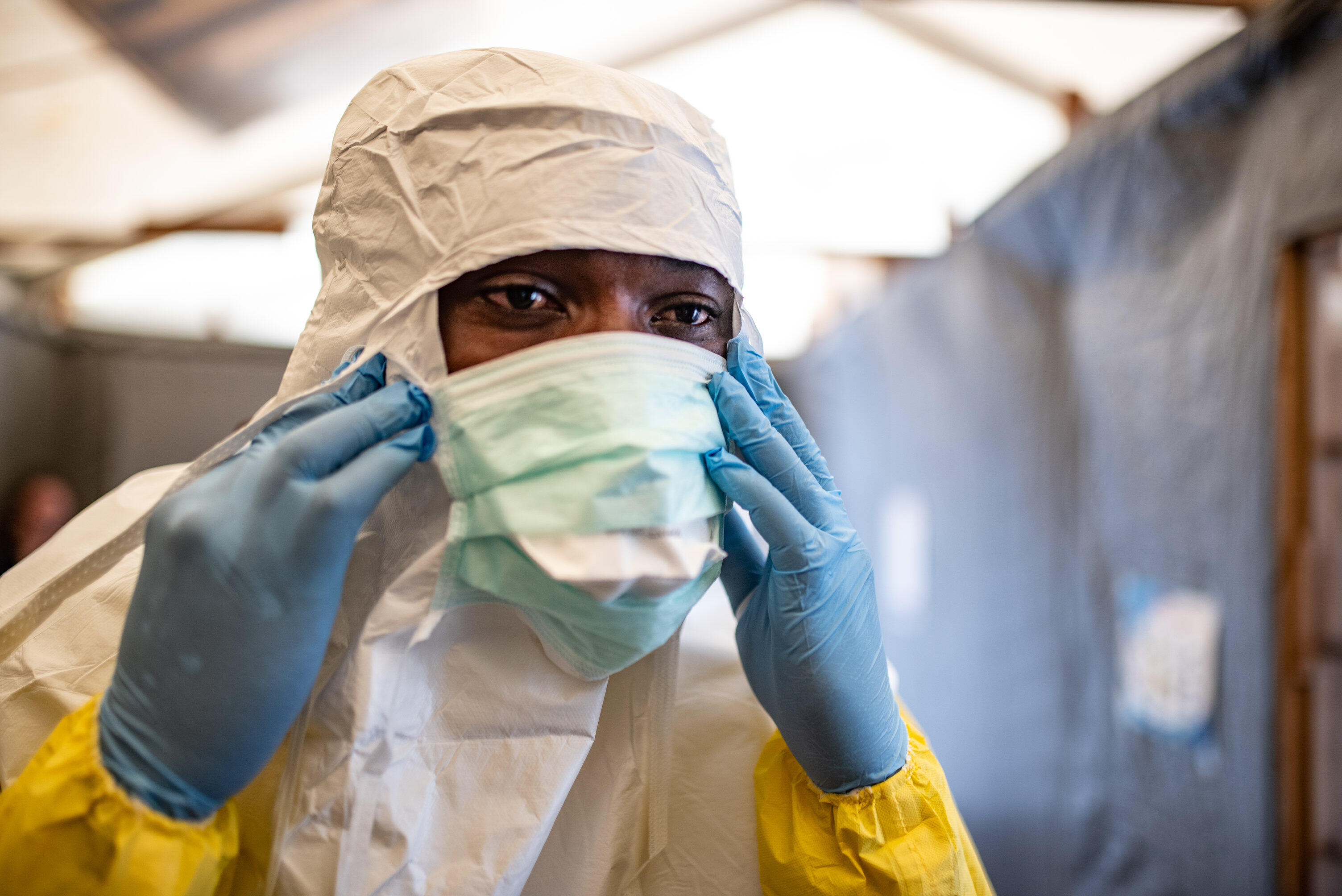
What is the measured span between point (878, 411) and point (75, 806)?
3891 mm

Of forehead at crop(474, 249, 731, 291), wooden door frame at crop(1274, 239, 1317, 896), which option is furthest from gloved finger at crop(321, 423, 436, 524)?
wooden door frame at crop(1274, 239, 1317, 896)

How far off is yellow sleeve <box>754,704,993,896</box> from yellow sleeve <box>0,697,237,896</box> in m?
0.64

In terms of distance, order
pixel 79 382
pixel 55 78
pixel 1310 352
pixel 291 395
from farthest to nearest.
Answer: pixel 79 382
pixel 55 78
pixel 1310 352
pixel 291 395

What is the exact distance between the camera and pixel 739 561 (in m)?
1.06

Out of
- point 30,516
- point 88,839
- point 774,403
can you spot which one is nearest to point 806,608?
point 774,403

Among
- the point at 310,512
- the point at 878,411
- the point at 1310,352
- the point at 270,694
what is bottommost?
the point at 878,411

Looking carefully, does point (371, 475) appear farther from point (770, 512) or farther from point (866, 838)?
point (866, 838)

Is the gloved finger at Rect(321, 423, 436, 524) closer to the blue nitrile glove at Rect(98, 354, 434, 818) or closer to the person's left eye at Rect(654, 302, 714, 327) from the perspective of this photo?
the blue nitrile glove at Rect(98, 354, 434, 818)

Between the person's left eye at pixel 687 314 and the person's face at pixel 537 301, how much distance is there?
0.06 meters

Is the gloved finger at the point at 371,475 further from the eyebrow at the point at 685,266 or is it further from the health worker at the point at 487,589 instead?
the eyebrow at the point at 685,266

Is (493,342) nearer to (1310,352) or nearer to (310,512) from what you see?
(310,512)

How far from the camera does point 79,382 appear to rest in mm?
3205

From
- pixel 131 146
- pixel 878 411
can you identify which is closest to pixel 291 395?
pixel 131 146

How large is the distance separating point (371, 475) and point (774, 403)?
1.66 feet
